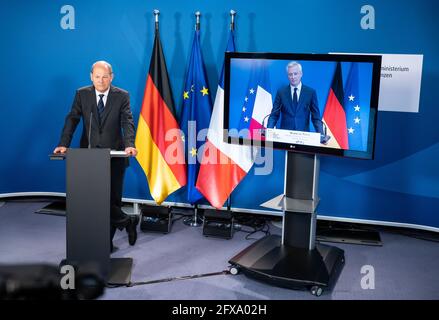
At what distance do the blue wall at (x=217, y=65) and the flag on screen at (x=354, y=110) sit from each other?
1.15 metres

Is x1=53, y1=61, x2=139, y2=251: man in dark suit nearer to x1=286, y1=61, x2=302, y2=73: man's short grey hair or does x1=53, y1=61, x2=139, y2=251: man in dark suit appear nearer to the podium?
the podium

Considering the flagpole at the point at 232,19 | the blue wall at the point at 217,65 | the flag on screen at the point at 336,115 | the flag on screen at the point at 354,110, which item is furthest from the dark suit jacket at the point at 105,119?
the flag on screen at the point at 354,110

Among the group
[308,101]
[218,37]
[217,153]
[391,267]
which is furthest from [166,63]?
[391,267]

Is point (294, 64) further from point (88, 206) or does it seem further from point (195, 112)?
point (88, 206)

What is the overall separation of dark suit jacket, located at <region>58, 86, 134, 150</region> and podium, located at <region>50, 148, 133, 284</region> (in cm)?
58

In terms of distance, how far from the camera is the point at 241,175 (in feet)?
15.4

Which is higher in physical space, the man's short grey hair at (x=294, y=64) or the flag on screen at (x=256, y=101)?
the man's short grey hair at (x=294, y=64)

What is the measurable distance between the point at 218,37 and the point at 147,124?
104cm

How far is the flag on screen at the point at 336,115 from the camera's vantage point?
358 centimetres

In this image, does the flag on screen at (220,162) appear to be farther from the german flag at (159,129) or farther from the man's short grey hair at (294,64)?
the man's short grey hair at (294,64)

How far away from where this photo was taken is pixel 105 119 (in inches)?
153

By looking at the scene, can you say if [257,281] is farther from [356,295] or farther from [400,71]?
[400,71]

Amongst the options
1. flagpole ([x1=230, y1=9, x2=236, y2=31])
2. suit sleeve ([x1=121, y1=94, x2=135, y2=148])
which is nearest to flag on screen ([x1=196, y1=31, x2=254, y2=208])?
flagpole ([x1=230, y1=9, x2=236, y2=31])

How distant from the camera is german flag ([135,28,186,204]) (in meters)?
4.82
